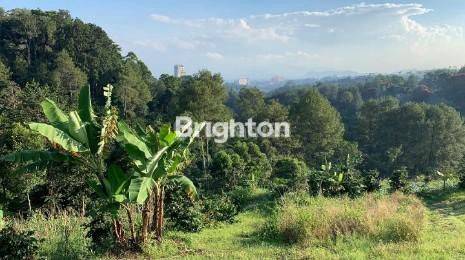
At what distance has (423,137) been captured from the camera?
133 feet

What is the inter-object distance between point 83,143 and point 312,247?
12.9 feet

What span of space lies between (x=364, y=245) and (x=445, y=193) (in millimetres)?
6575

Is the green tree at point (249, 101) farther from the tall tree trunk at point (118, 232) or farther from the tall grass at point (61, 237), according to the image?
the tall tree trunk at point (118, 232)

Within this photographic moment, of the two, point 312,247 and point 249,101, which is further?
point 249,101

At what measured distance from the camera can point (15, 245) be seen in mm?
5887

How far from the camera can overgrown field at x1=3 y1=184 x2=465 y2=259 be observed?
6550 mm

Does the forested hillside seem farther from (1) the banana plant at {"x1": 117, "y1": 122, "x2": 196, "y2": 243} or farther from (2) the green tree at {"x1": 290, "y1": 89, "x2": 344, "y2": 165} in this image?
(2) the green tree at {"x1": 290, "y1": 89, "x2": 344, "y2": 165}

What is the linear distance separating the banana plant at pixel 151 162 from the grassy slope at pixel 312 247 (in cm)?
62

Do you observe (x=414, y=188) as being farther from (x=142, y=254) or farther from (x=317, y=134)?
(x=317, y=134)

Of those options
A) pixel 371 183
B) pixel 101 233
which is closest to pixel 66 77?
pixel 371 183

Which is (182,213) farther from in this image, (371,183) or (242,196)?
(371,183)

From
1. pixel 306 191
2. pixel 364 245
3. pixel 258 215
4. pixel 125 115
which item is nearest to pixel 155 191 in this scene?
pixel 364 245

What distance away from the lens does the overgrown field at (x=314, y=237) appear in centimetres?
655

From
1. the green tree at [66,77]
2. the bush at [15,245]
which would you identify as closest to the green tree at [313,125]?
the green tree at [66,77]
